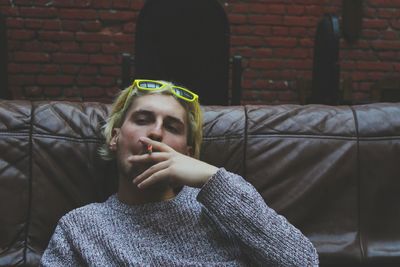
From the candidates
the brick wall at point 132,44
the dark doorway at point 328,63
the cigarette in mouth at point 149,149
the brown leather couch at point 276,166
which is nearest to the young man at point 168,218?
the cigarette in mouth at point 149,149

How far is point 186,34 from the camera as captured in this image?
2684 millimetres

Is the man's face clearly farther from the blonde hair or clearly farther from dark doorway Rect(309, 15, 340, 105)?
dark doorway Rect(309, 15, 340, 105)

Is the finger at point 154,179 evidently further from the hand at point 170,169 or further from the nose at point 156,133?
the nose at point 156,133

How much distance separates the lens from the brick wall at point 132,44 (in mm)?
3910

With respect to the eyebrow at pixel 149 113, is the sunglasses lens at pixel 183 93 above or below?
above

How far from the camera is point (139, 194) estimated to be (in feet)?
4.61

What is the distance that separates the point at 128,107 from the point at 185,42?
4.12 ft

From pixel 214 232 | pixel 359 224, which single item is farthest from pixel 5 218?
pixel 359 224

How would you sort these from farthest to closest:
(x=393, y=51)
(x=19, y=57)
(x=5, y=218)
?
(x=393, y=51) → (x=19, y=57) → (x=5, y=218)

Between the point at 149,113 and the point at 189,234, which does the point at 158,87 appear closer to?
the point at 149,113

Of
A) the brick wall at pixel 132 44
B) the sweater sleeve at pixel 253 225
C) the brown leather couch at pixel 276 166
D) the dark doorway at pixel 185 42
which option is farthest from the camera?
the brick wall at pixel 132 44

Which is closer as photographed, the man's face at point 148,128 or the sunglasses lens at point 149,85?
the man's face at point 148,128

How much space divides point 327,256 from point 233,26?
2.68 metres

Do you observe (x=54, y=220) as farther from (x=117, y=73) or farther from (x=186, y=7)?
(x=117, y=73)
